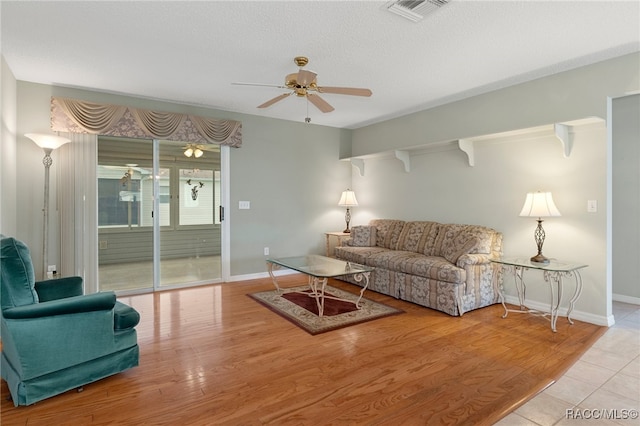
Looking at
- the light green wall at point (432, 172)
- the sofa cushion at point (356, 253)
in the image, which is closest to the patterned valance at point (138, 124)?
the light green wall at point (432, 172)

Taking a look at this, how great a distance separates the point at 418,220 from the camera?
5121 millimetres

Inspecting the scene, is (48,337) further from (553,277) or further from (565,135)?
(565,135)

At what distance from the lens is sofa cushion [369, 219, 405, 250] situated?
507 centimetres

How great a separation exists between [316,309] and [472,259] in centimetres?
181

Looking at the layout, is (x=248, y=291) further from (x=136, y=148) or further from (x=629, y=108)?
(x=629, y=108)

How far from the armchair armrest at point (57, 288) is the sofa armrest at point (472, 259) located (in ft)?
11.9

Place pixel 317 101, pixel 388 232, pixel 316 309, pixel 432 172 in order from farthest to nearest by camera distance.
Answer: pixel 388 232 → pixel 432 172 → pixel 316 309 → pixel 317 101

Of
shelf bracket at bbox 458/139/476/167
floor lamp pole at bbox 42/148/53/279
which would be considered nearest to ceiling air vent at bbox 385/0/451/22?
shelf bracket at bbox 458/139/476/167

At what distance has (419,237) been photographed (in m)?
4.73

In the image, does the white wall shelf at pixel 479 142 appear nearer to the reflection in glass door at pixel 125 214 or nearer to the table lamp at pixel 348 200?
the table lamp at pixel 348 200

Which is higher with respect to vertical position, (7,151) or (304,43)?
(304,43)

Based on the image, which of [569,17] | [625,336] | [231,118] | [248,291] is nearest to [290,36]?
[569,17]

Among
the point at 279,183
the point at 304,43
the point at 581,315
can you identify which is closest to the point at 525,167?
the point at 581,315

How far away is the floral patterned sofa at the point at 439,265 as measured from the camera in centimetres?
363
